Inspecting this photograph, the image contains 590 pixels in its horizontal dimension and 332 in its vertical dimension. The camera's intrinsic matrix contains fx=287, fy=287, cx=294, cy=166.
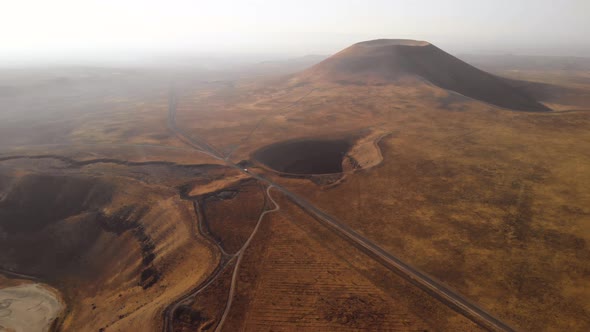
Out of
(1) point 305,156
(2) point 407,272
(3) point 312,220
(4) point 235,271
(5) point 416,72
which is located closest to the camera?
(2) point 407,272

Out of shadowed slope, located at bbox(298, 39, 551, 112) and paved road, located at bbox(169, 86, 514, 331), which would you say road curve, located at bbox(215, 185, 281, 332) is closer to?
paved road, located at bbox(169, 86, 514, 331)

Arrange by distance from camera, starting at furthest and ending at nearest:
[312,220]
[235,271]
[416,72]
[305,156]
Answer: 1. [416,72]
2. [305,156]
3. [312,220]
4. [235,271]

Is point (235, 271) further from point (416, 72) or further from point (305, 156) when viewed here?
point (416, 72)

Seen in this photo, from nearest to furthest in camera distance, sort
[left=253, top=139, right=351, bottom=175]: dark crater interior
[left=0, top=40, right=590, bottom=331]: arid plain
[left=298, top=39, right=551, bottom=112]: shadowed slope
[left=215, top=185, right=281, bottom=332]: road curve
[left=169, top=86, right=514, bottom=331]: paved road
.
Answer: [left=169, top=86, right=514, bottom=331]: paved road
[left=215, top=185, right=281, bottom=332]: road curve
[left=0, top=40, right=590, bottom=331]: arid plain
[left=253, top=139, right=351, bottom=175]: dark crater interior
[left=298, top=39, right=551, bottom=112]: shadowed slope

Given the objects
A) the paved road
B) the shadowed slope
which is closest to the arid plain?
the paved road

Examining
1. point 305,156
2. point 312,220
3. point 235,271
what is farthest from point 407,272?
point 305,156

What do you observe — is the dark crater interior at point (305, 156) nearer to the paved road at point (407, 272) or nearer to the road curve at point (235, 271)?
the paved road at point (407, 272)
